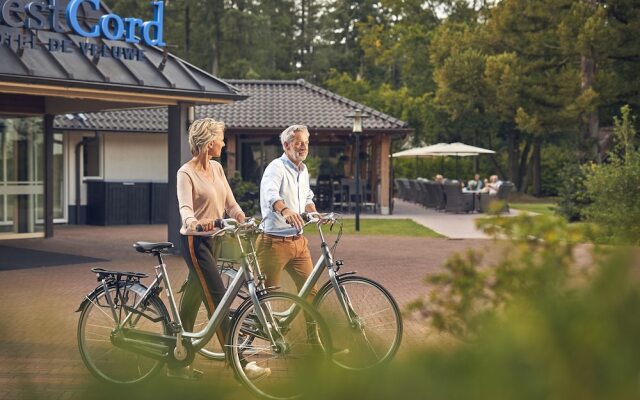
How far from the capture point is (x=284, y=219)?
698 centimetres

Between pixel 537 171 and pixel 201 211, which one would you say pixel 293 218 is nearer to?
pixel 201 211

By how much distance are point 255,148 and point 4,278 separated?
19922mm

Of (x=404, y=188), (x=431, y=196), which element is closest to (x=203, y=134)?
(x=431, y=196)

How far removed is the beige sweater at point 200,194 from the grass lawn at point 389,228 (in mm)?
15752

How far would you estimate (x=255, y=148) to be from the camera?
32812mm

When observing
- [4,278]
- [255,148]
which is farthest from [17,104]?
[255,148]

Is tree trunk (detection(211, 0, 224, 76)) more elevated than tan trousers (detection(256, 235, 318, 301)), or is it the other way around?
tree trunk (detection(211, 0, 224, 76))

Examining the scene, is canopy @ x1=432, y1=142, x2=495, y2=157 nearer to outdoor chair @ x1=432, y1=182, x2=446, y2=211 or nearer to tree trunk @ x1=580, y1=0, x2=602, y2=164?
outdoor chair @ x1=432, y1=182, x2=446, y2=211

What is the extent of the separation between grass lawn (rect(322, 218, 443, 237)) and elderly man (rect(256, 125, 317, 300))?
50.0 feet

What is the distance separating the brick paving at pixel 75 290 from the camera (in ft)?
4.63

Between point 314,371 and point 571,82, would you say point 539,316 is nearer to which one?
point 314,371

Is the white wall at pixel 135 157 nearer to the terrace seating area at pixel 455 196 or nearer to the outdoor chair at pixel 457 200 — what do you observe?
the terrace seating area at pixel 455 196

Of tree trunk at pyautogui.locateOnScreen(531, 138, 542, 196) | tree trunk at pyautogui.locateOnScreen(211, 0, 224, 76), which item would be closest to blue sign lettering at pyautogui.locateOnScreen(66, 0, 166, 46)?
tree trunk at pyautogui.locateOnScreen(531, 138, 542, 196)

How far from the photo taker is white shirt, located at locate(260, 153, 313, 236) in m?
6.91
